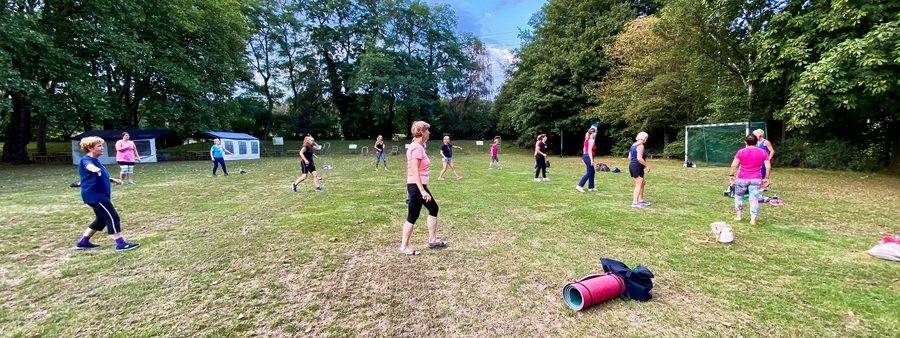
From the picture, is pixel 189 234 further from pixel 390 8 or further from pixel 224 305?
pixel 390 8

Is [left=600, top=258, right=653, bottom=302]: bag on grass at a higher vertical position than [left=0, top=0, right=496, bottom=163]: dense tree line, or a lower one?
lower

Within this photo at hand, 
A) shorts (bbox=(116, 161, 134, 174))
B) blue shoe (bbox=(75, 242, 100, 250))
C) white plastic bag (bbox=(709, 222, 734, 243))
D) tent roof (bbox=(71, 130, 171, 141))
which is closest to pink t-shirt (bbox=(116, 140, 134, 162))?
shorts (bbox=(116, 161, 134, 174))

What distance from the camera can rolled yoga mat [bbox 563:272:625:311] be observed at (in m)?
3.13

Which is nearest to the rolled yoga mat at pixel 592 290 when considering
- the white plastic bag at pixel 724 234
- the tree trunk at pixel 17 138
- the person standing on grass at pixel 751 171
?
the white plastic bag at pixel 724 234

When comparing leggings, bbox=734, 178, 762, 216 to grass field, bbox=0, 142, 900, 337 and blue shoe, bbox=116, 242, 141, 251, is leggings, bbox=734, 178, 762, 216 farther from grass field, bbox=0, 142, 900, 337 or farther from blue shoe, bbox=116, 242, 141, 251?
blue shoe, bbox=116, 242, 141, 251

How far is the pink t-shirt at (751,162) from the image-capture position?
5755 mm

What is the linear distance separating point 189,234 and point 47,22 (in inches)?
850

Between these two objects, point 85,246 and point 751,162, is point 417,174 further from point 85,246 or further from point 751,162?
point 751,162

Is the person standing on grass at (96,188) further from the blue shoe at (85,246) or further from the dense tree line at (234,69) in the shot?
the dense tree line at (234,69)

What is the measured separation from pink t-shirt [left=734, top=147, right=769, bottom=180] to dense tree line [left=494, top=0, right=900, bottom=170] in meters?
7.45

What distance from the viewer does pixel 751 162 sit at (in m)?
5.79

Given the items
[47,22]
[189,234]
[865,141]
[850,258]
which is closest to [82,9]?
[47,22]

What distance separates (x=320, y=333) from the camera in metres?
2.82

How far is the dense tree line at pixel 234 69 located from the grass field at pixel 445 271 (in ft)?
48.7
